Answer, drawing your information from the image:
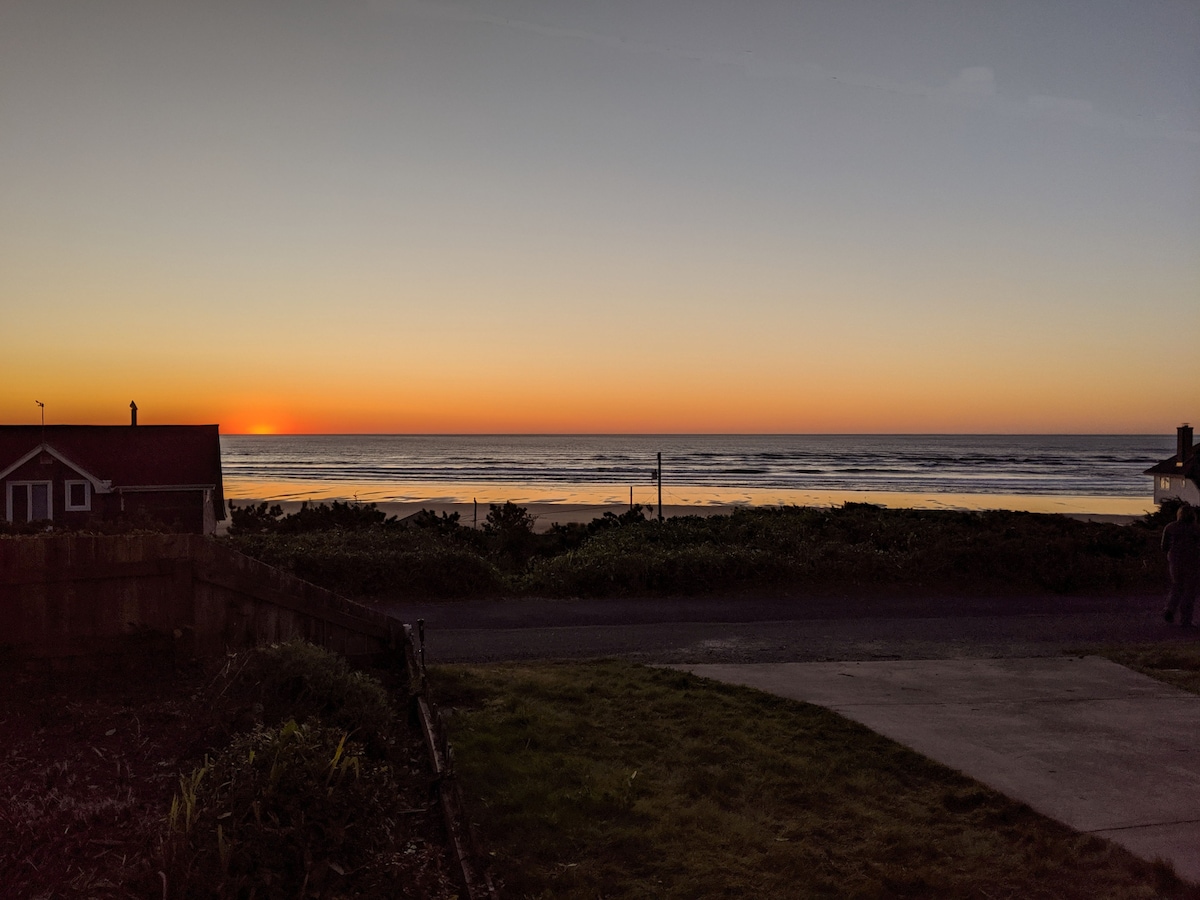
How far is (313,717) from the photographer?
4926 mm

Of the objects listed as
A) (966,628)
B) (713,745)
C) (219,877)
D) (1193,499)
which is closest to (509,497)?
(1193,499)

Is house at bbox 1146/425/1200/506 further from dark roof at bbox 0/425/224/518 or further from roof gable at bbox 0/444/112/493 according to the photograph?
roof gable at bbox 0/444/112/493

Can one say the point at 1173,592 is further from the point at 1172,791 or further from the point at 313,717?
the point at 313,717

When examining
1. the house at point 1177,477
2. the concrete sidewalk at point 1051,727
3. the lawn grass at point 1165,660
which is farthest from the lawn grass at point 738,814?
the house at point 1177,477

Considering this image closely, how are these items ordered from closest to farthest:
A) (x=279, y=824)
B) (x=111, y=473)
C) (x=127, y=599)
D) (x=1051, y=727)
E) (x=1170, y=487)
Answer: (x=279, y=824)
(x=127, y=599)
(x=1051, y=727)
(x=111, y=473)
(x=1170, y=487)

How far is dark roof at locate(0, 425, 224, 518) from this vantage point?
24609 millimetres

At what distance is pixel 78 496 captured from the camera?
80.2 feet

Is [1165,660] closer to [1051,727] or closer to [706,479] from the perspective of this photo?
[1051,727]

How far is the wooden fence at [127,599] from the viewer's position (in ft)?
18.6

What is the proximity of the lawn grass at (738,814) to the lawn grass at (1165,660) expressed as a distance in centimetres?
397

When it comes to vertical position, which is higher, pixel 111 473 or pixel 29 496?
pixel 111 473

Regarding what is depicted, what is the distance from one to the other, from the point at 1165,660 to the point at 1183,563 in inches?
118

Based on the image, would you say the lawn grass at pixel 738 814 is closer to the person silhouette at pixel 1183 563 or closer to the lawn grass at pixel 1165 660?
the lawn grass at pixel 1165 660

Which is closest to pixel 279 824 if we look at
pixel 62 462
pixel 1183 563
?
pixel 1183 563
